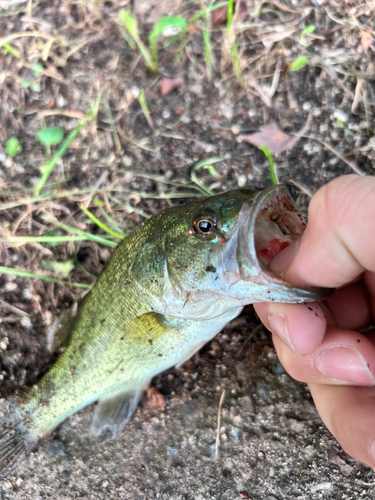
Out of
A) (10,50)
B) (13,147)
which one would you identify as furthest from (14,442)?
(10,50)

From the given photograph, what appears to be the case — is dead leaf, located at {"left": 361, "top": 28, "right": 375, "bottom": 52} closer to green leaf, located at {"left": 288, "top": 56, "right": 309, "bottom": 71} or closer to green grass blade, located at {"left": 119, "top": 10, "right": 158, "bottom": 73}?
green leaf, located at {"left": 288, "top": 56, "right": 309, "bottom": 71}

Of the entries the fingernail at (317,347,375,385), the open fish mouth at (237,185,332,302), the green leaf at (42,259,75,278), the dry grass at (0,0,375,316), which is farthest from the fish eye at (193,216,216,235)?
the green leaf at (42,259,75,278)

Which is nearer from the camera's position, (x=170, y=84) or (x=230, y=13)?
(x=230, y=13)

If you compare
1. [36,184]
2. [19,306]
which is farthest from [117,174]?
[19,306]

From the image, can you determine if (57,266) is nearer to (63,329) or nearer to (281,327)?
(63,329)

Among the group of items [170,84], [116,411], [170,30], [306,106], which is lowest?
[116,411]

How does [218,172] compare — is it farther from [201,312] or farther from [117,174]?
[201,312]
